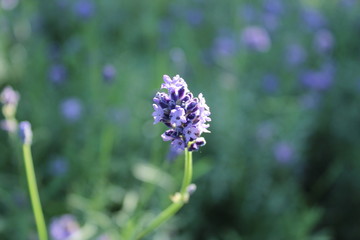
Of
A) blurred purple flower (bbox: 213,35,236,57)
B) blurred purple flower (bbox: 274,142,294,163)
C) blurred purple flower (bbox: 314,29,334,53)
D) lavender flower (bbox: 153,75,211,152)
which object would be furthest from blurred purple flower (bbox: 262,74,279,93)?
lavender flower (bbox: 153,75,211,152)

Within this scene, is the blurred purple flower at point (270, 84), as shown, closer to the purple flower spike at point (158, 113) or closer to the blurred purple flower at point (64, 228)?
the blurred purple flower at point (64, 228)

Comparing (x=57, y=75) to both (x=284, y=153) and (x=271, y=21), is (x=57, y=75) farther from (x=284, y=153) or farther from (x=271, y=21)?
(x=271, y=21)

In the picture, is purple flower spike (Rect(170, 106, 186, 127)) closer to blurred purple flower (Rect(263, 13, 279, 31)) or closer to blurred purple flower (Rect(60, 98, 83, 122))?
blurred purple flower (Rect(60, 98, 83, 122))

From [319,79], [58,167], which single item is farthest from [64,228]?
[319,79]

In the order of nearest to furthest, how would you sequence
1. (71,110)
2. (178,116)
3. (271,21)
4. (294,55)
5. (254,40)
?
(178,116)
(71,110)
(254,40)
(294,55)
(271,21)

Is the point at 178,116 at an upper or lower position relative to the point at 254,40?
lower

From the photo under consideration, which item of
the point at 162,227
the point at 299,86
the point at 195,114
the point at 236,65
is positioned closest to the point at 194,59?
the point at 236,65

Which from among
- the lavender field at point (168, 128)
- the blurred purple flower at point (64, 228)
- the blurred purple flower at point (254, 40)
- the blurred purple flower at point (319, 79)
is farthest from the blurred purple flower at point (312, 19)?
the blurred purple flower at point (64, 228)
